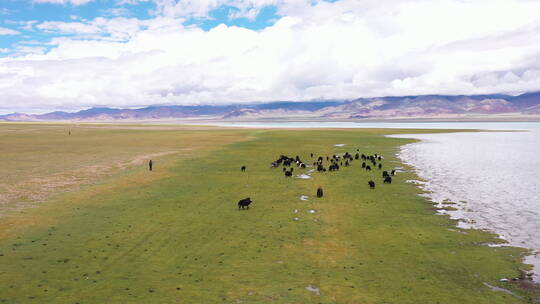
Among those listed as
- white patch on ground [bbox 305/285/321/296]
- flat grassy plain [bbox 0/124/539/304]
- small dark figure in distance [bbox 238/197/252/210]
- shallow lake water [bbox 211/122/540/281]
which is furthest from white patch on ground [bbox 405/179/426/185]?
white patch on ground [bbox 305/285/321/296]

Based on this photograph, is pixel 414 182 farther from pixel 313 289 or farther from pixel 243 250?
pixel 313 289

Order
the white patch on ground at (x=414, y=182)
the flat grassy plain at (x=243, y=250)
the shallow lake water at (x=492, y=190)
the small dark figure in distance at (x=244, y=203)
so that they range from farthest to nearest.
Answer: the white patch on ground at (x=414, y=182) → the small dark figure in distance at (x=244, y=203) → the shallow lake water at (x=492, y=190) → the flat grassy plain at (x=243, y=250)

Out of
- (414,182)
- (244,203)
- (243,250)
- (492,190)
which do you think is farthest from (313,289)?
(492,190)

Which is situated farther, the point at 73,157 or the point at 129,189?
the point at 73,157

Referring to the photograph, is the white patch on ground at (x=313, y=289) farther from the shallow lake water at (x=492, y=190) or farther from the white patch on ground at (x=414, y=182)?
the white patch on ground at (x=414, y=182)

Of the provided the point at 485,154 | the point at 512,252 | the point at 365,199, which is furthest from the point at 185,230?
the point at 485,154

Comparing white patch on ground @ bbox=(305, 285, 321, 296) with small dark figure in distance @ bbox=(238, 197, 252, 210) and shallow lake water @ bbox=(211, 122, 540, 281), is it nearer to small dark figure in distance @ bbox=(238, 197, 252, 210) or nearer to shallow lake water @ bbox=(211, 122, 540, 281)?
shallow lake water @ bbox=(211, 122, 540, 281)

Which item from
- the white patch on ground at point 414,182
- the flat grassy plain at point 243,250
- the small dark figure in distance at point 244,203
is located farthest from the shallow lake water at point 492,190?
the small dark figure in distance at point 244,203

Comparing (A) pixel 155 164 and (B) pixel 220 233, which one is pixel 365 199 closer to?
(B) pixel 220 233
